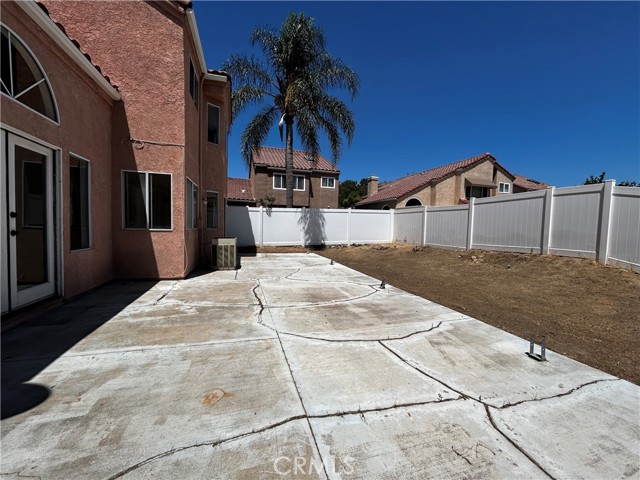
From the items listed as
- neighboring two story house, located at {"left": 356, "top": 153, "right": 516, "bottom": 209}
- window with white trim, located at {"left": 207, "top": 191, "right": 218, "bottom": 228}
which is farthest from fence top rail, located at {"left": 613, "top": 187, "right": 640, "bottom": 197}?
neighboring two story house, located at {"left": 356, "top": 153, "right": 516, "bottom": 209}

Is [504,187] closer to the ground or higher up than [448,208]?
higher up

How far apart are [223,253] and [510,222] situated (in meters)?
9.98

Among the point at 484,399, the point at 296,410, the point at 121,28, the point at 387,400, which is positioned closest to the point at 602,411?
the point at 484,399

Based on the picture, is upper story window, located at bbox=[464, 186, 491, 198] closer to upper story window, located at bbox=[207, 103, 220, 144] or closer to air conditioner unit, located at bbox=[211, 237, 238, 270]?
upper story window, located at bbox=[207, 103, 220, 144]

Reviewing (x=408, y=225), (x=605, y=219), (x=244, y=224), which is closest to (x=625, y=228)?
(x=605, y=219)

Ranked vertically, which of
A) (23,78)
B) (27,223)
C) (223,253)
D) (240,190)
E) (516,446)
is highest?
(240,190)

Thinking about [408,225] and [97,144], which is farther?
[408,225]

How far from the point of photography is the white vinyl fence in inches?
294

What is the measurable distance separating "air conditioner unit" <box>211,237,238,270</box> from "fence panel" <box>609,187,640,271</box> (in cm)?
1022

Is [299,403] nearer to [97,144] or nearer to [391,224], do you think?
[97,144]

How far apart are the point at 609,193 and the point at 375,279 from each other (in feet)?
20.6

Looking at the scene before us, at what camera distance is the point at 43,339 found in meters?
3.71

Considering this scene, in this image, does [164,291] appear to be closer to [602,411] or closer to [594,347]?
[602,411]

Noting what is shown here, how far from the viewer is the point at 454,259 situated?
11578 mm
